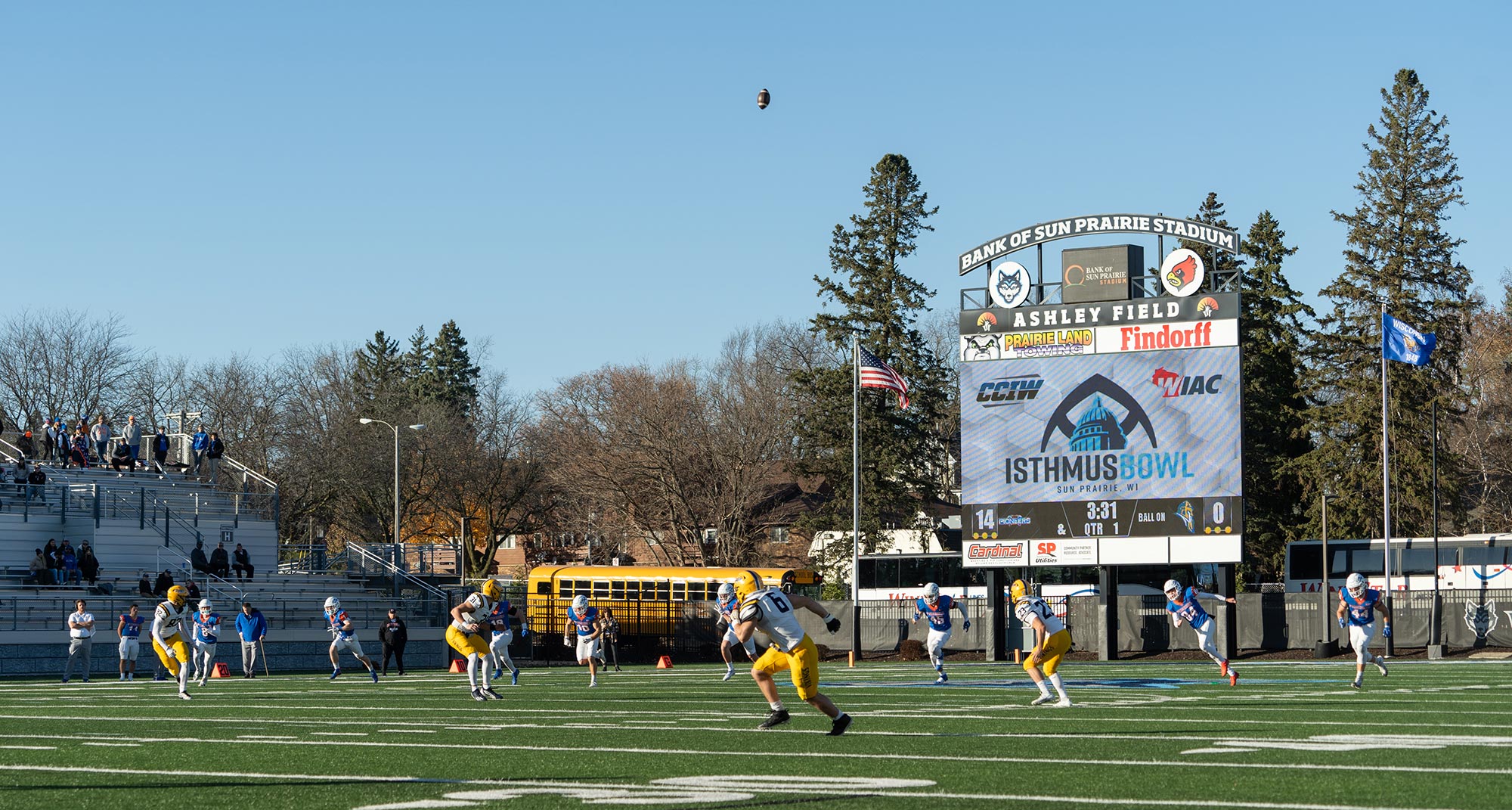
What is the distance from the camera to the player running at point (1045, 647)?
18.9m

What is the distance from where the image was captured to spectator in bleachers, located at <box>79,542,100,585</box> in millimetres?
39781

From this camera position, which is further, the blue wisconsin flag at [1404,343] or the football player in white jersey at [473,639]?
the blue wisconsin flag at [1404,343]

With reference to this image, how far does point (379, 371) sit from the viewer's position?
104 meters

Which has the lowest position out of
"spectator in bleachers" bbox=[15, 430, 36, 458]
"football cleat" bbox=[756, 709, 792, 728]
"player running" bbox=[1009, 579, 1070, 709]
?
"football cleat" bbox=[756, 709, 792, 728]

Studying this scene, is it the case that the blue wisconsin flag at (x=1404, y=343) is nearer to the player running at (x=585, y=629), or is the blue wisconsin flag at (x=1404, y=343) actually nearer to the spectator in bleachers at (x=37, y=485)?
the player running at (x=585, y=629)

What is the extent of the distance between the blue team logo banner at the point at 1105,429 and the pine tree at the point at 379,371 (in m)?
50.4

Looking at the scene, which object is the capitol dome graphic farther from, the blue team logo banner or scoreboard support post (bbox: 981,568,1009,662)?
scoreboard support post (bbox: 981,568,1009,662)

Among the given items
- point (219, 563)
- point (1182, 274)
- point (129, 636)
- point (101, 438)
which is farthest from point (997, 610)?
point (101, 438)

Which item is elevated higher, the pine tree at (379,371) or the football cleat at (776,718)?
the pine tree at (379,371)

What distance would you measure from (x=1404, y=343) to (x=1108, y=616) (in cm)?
1090

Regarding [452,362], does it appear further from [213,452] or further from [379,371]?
[213,452]

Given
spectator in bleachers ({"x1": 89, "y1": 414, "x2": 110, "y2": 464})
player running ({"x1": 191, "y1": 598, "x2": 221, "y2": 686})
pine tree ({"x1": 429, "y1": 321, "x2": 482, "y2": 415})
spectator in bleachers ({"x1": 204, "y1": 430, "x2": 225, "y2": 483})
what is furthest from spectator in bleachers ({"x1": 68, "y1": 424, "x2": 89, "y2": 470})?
pine tree ({"x1": 429, "y1": 321, "x2": 482, "y2": 415})

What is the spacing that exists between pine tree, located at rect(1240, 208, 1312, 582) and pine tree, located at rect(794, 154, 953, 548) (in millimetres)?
11592

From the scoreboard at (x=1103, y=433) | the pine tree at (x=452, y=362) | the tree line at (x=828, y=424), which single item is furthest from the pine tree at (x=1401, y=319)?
the pine tree at (x=452, y=362)
